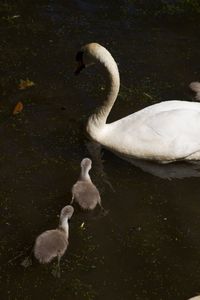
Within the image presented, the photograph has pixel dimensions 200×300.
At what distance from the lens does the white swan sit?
24.7ft

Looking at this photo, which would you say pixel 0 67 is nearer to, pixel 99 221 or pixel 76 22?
pixel 76 22

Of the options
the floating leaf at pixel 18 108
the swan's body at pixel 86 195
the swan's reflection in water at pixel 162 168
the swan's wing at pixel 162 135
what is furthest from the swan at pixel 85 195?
the floating leaf at pixel 18 108

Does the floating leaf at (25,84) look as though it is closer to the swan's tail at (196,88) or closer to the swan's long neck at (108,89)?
the swan's long neck at (108,89)

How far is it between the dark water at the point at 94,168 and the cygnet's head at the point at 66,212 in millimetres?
221

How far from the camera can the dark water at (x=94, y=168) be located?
619 cm

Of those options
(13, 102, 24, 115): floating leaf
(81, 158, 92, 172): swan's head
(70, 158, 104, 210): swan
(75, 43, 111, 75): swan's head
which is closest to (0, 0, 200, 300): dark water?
(13, 102, 24, 115): floating leaf

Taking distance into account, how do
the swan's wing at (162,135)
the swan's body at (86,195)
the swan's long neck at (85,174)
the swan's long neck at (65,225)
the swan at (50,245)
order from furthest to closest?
the swan's wing at (162,135) → the swan's long neck at (85,174) → the swan's body at (86,195) → the swan's long neck at (65,225) → the swan at (50,245)

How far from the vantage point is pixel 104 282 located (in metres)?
6.12

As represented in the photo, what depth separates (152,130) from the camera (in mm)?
7535

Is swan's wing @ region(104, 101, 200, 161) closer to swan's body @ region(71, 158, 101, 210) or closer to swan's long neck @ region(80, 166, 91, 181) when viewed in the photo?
swan's long neck @ region(80, 166, 91, 181)

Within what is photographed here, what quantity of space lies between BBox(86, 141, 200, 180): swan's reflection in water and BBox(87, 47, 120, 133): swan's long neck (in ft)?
1.09

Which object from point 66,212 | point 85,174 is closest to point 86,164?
point 85,174

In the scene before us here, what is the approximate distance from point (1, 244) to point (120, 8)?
17.7 ft

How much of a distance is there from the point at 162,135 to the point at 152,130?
127mm
